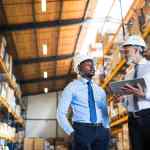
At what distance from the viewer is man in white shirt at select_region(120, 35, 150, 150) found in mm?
2838

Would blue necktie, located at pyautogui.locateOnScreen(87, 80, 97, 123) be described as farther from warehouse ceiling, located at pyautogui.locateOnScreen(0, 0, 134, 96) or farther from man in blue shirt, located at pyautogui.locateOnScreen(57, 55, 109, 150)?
warehouse ceiling, located at pyautogui.locateOnScreen(0, 0, 134, 96)

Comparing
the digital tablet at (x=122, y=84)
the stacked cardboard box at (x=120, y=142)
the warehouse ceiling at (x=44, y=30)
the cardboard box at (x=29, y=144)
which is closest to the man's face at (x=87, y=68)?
the digital tablet at (x=122, y=84)

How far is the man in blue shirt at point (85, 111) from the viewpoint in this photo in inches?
117

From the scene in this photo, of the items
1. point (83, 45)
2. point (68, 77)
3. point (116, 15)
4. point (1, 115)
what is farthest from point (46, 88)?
point (116, 15)

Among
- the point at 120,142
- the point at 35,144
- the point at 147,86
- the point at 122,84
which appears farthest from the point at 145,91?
the point at 35,144

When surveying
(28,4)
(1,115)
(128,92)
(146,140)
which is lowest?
(146,140)

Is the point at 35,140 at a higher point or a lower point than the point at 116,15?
lower

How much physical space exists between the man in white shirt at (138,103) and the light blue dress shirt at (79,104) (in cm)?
27

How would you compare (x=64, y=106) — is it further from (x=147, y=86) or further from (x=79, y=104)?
(x=147, y=86)

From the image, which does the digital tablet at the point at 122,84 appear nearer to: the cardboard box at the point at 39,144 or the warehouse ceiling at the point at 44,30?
the warehouse ceiling at the point at 44,30

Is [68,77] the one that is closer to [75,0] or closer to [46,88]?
[46,88]

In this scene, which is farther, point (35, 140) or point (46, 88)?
point (46, 88)

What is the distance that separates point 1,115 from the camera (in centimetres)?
991

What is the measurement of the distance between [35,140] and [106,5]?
8.67 meters
